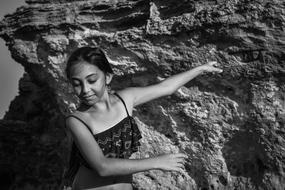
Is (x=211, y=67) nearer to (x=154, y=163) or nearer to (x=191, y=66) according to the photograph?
(x=191, y=66)

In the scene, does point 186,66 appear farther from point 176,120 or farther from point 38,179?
point 38,179

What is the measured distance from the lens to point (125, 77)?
4359 millimetres

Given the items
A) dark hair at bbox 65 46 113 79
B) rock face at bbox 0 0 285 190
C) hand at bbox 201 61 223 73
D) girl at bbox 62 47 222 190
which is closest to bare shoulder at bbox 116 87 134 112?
girl at bbox 62 47 222 190

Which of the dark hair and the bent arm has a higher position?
the dark hair

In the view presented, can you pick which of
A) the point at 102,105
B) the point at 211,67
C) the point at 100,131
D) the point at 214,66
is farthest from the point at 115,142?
the point at 214,66

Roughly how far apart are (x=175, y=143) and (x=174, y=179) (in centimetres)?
30

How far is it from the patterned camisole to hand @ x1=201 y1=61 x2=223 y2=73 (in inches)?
31.1

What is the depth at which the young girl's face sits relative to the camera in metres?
2.92

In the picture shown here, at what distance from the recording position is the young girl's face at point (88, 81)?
2.92 m

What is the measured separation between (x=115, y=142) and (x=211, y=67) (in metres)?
1.11

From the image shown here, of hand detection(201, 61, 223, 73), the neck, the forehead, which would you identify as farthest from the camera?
hand detection(201, 61, 223, 73)

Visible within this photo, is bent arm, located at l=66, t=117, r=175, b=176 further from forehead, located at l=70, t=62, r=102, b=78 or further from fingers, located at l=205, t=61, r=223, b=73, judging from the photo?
fingers, located at l=205, t=61, r=223, b=73

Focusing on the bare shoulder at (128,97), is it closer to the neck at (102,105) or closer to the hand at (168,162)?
the neck at (102,105)

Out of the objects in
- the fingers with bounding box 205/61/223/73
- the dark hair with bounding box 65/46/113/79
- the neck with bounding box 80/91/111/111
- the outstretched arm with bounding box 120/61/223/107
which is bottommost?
the fingers with bounding box 205/61/223/73
